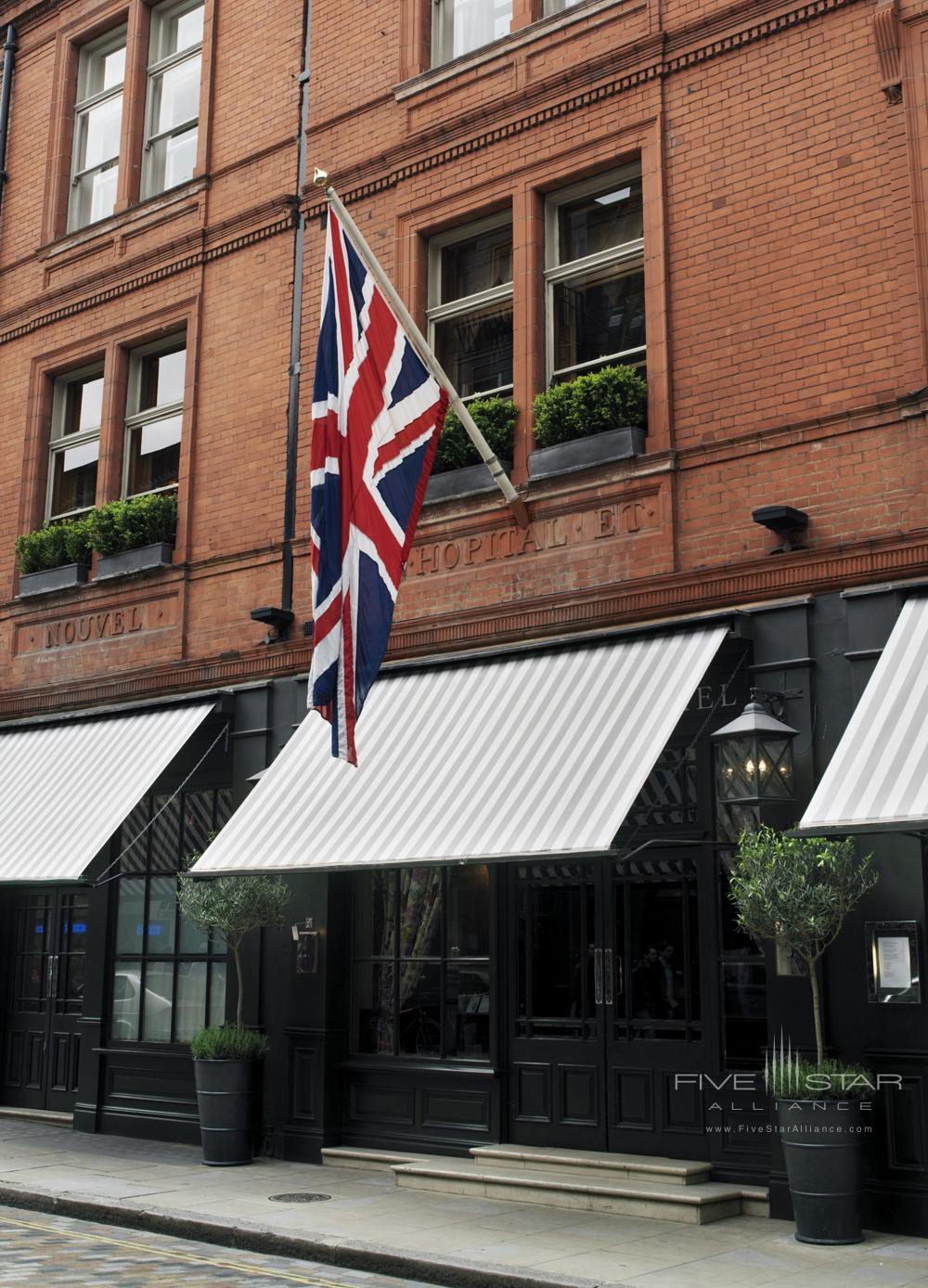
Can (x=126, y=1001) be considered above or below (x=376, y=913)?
below

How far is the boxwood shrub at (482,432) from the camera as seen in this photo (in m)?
11.5

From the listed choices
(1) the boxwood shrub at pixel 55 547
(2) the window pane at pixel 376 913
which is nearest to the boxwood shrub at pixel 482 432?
(2) the window pane at pixel 376 913

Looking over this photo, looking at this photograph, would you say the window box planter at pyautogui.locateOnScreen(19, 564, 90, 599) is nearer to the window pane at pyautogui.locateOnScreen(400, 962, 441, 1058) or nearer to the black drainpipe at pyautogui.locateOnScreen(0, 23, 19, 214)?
the black drainpipe at pyautogui.locateOnScreen(0, 23, 19, 214)

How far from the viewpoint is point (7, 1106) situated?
48.3 ft

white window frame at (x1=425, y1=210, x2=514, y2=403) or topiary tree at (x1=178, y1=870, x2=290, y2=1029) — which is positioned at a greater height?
white window frame at (x1=425, y1=210, x2=514, y2=403)

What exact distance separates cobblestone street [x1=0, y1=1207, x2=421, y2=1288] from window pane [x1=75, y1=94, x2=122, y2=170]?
11864 mm

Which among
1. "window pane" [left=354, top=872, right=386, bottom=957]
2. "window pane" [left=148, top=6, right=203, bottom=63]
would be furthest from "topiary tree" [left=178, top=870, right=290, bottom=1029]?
"window pane" [left=148, top=6, right=203, bottom=63]

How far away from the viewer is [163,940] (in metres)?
13.4

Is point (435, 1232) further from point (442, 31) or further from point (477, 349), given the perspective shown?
point (442, 31)

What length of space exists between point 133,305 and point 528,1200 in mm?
10058

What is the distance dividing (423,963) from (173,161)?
9386mm

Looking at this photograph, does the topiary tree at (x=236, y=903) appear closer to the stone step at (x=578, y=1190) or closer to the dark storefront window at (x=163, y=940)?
the dark storefront window at (x=163, y=940)

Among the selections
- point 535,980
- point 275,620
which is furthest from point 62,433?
point 535,980

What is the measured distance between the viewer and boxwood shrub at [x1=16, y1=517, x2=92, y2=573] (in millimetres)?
14766
